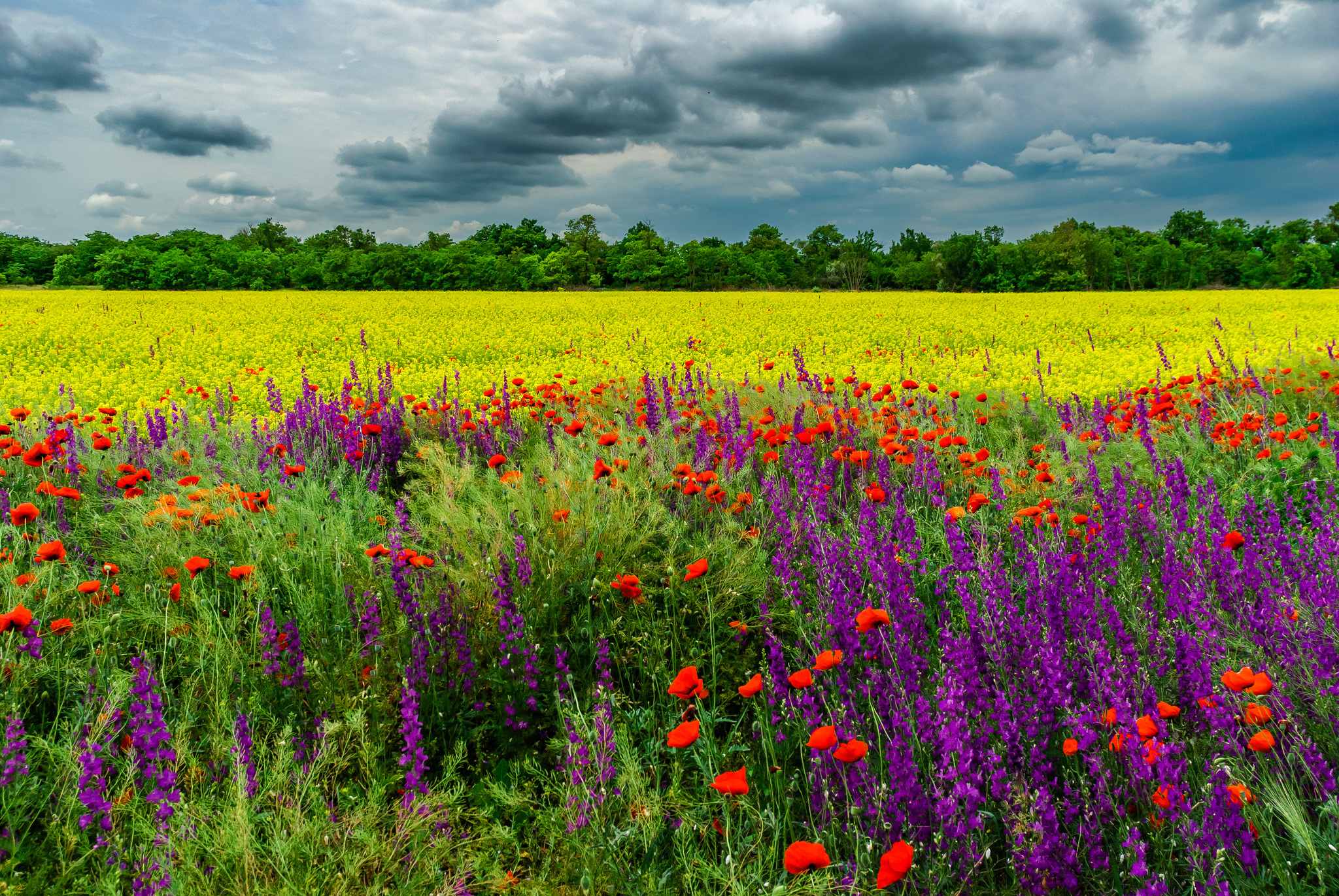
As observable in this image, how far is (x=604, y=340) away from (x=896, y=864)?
1458cm

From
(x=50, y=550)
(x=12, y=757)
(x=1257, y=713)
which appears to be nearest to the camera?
(x=1257, y=713)

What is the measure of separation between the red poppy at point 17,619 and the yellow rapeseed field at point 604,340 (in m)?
7.00

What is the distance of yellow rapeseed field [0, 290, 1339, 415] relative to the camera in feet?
32.2

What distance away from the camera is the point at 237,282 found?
139ft

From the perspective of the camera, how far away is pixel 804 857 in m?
1.23

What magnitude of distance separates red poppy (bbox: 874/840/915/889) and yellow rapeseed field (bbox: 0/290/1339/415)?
296 inches

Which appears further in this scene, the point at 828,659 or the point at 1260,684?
the point at 828,659

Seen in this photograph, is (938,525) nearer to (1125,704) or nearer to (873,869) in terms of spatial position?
(1125,704)

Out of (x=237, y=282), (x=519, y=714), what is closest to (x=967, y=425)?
(x=519, y=714)

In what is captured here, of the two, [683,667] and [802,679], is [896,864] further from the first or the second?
[683,667]

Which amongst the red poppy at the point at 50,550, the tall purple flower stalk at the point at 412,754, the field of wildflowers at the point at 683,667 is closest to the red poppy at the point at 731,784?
the field of wildflowers at the point at 683,667

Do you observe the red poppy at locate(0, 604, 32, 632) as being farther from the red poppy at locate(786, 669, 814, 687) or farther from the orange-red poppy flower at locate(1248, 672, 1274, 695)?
the orange-red poppy flower at locate(1248, 672, 1274, 695)

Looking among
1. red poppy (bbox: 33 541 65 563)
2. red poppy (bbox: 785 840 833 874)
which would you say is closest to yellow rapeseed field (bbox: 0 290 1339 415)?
red poppy (bbox: 33 541 65 563)

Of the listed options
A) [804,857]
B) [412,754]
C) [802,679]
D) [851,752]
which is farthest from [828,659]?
[412,754]
